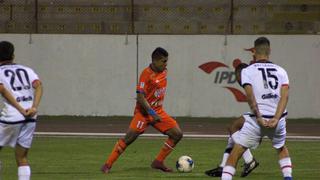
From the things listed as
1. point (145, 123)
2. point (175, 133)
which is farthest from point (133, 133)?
point (175, 133)

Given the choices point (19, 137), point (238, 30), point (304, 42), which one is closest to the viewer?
point (19, 137)

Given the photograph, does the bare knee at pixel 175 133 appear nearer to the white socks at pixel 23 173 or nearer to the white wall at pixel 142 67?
the white socks at pixel 23 173

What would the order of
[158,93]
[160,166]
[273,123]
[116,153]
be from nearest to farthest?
[273,123]
[116,153]
[158,93]
[160,166]

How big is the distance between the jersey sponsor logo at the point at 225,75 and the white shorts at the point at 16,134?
1800 cm

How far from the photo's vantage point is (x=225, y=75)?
2958cm

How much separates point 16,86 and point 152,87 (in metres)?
4.21

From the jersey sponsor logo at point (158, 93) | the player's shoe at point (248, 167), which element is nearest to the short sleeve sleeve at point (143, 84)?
the jersey sponsor logo at point (158, 93)

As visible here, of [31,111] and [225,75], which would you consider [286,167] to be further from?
[225,75]

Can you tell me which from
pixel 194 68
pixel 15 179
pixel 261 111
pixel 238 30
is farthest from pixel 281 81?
pixel 238 30

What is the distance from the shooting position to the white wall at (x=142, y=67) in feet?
97.1

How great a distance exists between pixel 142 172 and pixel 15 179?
7.98 feet

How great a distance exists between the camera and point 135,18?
32.5 m

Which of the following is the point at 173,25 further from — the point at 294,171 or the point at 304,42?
the point at 294,171

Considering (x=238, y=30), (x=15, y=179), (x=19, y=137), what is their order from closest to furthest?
(x=19, y=137)
(x=15, y=179)
(x=238, y=30)
